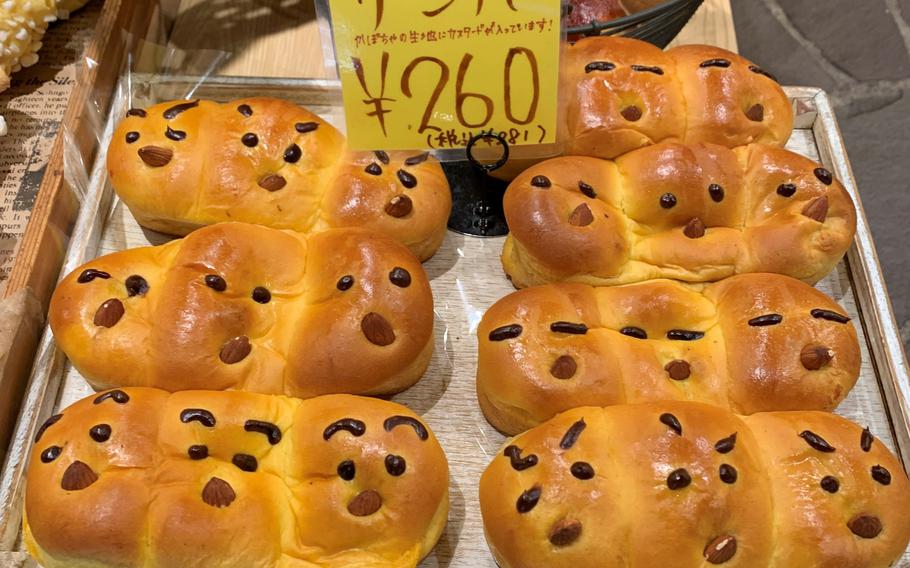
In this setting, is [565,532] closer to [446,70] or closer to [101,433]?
[101,433]

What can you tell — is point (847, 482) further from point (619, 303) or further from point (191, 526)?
point (191, 526)

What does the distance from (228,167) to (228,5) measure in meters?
1.26

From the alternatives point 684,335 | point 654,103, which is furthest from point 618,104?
point 684,335

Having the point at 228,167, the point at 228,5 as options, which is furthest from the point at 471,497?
the point at 228,5

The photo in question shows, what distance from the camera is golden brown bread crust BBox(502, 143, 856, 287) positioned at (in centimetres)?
173

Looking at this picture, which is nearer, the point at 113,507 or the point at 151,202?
the point at 113,507

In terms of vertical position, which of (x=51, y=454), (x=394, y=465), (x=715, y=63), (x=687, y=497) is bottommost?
(x=51, y=454)

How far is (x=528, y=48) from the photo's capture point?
5.41 ft

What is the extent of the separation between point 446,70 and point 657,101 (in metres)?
0.57

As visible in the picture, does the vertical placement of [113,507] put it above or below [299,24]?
below

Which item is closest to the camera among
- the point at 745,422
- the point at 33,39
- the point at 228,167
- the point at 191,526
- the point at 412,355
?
the point at 191,526

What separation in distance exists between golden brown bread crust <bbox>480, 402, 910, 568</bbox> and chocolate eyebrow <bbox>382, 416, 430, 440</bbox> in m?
0.16

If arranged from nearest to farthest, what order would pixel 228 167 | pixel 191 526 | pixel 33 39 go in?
pixel 191 526, pixel 228 167, pixel 33 39

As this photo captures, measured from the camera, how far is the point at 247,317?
1623 millimetres
